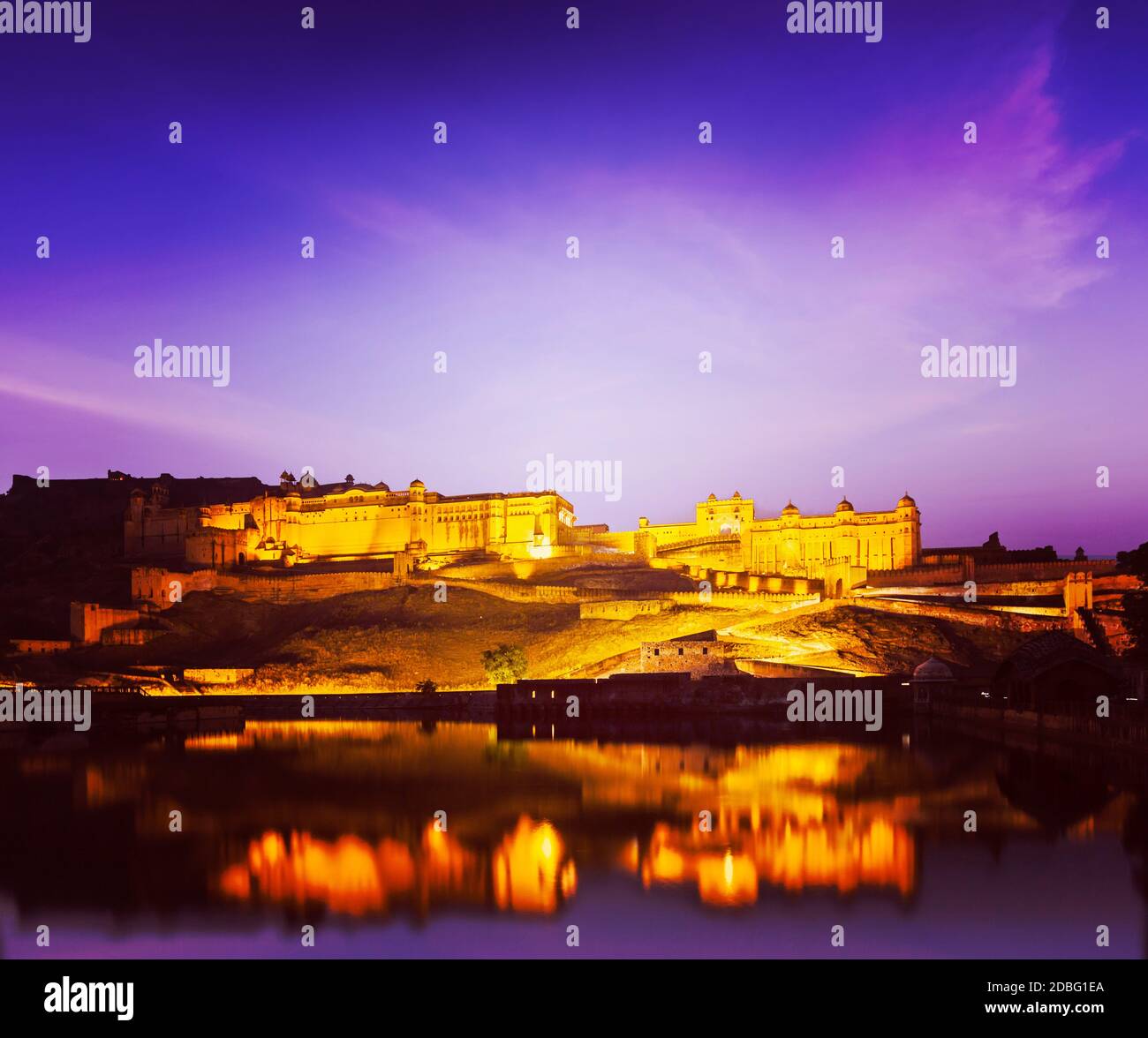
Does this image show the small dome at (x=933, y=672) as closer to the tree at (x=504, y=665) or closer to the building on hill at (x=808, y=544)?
the tree at (x=504, y=665)

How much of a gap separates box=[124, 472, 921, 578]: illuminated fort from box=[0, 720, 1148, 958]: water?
5691 cm

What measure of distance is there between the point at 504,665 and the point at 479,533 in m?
41.5

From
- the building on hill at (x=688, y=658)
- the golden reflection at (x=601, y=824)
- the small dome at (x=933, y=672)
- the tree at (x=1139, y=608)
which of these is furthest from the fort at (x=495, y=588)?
the golden reflection at (x=601, y=824)

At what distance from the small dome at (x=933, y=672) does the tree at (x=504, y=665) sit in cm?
2192

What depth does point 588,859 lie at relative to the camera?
66.3 ft

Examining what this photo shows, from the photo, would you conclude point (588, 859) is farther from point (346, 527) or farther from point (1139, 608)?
point (346, 527)

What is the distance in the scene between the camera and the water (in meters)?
15.5

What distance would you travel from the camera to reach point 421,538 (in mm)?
103125

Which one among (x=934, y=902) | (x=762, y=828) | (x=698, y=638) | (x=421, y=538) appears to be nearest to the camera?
(x=934, y=902)

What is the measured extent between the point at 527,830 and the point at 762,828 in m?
5.11

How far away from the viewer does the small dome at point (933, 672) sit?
163ft

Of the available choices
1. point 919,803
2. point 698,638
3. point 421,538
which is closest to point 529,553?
point 421,538
